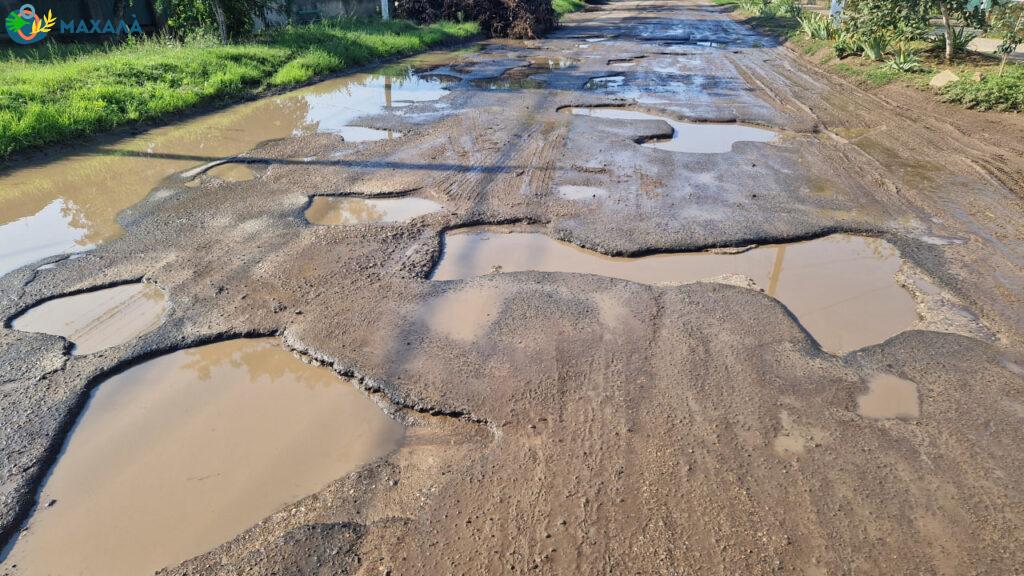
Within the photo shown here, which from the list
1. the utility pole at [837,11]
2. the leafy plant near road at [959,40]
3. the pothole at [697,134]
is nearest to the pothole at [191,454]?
the pothole at [697,134]

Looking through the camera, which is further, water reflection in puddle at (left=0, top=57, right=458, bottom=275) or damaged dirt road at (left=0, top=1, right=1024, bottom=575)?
water reflection in puddle at (left=0, top=57, right=458, bottom=275)

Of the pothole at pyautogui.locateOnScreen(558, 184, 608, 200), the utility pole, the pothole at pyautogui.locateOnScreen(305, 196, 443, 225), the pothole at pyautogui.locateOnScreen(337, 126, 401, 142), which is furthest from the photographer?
the utility pole

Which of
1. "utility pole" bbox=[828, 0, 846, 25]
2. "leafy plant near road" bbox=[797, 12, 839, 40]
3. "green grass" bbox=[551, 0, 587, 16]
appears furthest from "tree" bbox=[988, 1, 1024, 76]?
"green grass" bbox=[551, 0, 587, 16]

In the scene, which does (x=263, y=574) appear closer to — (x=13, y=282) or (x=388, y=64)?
(x=13, y=282)

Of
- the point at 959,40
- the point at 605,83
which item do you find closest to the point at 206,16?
the point at 605,83

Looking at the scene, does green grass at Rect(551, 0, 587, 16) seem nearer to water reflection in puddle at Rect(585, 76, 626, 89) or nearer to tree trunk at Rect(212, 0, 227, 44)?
water reflection in puddle at Rect(585, 76, 626, 89)

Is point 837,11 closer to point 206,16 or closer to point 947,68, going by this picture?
point 947,68

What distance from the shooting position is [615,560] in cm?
240

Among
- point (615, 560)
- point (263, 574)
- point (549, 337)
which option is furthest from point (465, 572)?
point (549, 337)

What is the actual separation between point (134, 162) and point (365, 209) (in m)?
3.57

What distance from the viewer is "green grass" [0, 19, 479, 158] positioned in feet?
26.1

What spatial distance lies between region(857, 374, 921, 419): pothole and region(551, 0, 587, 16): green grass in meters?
27.3

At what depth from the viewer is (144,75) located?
33.1ft

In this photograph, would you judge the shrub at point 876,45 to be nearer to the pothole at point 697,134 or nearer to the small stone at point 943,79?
the small stone at point 943,79
